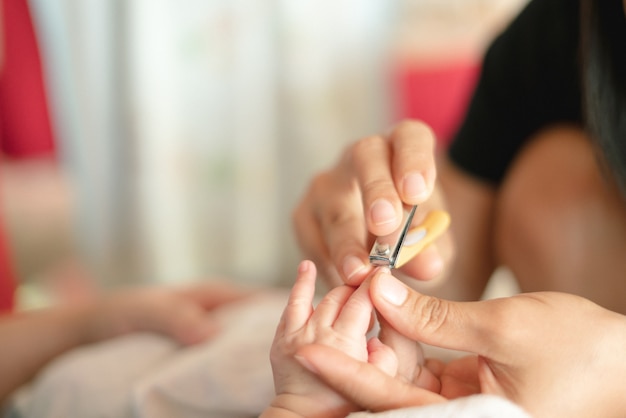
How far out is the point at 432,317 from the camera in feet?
1.46

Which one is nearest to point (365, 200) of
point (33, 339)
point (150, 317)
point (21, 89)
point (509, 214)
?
point (509, 214)

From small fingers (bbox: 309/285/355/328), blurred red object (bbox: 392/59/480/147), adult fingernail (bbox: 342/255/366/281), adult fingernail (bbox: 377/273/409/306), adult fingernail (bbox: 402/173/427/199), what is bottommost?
blurred red object (bbox: 392/59/480/147)

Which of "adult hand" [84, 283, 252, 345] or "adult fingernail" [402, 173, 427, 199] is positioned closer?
"adult fingernail" [402, 173, 427, 199]

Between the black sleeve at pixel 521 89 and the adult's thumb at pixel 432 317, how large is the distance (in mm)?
406

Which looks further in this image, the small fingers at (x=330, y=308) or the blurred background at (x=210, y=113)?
the blurred background at (x=210, y=113)

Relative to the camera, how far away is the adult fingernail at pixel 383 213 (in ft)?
1.67

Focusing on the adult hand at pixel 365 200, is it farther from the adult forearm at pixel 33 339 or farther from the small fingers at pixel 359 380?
the adult forearm at pixel 33 339

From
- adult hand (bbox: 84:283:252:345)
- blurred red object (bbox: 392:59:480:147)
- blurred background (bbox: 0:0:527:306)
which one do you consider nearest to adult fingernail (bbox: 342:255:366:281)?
adult hand (bbox: 84:283:252:345)

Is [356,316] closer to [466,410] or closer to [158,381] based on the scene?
[466,410]

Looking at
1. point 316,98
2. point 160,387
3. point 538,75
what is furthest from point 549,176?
point 316,98

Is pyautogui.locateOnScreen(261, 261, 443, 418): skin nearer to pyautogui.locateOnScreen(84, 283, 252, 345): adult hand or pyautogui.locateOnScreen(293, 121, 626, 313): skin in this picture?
pyautogui.locateOnScreen(293, 121, 626, 313): skin

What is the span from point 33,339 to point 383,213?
1.69 ft

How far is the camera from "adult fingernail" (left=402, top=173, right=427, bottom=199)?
523 millimetres

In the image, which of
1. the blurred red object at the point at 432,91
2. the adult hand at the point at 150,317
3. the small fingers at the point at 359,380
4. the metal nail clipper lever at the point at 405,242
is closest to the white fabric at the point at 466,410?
the small fingers at the point at 359,380
